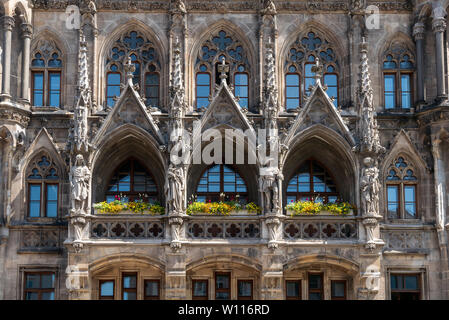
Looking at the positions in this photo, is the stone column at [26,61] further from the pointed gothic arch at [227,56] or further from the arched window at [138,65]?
the pointed gothic arch at [227,56]

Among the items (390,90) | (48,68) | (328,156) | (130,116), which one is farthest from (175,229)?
(390,90)

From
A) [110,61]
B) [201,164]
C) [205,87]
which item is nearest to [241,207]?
[201,164]

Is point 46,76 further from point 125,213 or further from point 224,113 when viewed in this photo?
point 224,113

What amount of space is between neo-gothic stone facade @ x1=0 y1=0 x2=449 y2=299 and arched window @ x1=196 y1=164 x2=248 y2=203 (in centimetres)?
8

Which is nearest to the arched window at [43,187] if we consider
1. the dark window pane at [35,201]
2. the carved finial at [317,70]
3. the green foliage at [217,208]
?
the dark window pane at [35,201]

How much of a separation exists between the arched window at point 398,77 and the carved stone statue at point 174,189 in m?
7.92

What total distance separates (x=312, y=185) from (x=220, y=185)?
3231 millimetres

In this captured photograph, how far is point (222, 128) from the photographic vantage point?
28.6m

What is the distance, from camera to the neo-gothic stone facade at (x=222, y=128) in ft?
90.9

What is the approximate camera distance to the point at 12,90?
2903 centimetres

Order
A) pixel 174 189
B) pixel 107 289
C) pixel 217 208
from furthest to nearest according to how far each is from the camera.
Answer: pixel 107 289
pixel 217 208
pixel 174 189

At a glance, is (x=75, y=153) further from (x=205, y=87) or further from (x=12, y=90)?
(x=205, y=87)

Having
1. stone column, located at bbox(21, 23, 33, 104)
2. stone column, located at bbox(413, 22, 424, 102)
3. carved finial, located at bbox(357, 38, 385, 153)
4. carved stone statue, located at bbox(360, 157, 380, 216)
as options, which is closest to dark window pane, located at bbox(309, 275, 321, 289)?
carved stone statue, located at bbox(360, 157, 380, 216)

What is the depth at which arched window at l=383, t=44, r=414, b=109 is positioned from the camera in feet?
98.8
